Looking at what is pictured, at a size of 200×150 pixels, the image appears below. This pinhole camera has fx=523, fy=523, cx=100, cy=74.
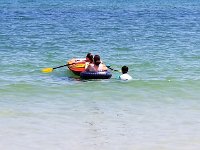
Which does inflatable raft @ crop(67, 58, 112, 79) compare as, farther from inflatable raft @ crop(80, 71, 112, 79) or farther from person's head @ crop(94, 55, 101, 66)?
person's head @ crop(94, 55, 101, 66)

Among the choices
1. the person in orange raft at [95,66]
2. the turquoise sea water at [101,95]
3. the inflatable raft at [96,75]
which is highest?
the person in orange raft at [95,66]

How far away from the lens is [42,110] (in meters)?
11.9

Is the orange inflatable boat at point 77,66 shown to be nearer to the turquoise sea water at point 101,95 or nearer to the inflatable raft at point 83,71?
the inflatable raft at point 83,71

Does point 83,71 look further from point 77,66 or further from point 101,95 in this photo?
point 101,95

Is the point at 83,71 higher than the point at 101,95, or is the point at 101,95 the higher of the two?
the point at 83,71

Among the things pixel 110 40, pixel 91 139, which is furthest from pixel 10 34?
pixel 91 139

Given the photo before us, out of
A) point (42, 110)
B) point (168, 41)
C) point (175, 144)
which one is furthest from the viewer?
point (168, 41)

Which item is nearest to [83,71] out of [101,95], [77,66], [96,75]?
[96,75]

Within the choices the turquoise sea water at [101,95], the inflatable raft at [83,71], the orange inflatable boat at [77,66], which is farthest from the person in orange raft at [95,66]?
the turquoise sea water at [101,95]

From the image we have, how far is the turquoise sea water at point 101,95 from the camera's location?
9.75 m

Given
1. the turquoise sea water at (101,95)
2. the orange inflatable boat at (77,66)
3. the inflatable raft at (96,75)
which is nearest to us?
the turquoise sea water at (101,95)

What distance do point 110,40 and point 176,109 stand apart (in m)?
13.2

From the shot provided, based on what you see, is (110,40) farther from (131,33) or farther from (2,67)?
(2,67)

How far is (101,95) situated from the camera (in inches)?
546
